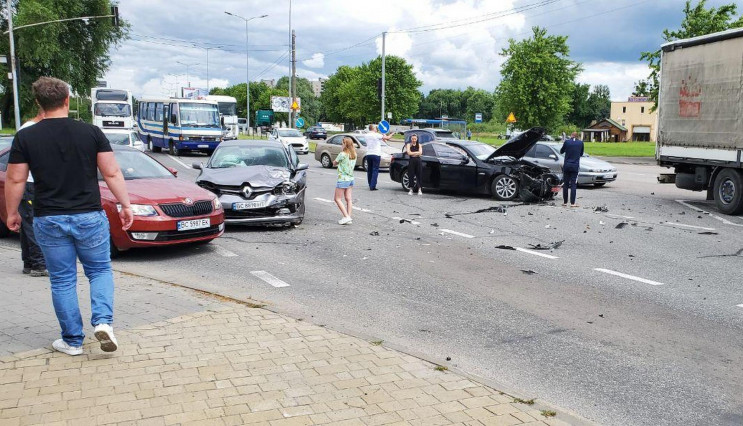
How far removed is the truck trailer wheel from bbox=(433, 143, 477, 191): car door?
17.9 feet

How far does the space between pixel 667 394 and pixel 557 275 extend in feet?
11.9

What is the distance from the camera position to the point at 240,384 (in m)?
4.11

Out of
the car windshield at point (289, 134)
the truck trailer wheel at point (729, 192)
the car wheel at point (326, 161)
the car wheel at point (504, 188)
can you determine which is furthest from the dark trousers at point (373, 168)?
the car windshield at point (289, 134)

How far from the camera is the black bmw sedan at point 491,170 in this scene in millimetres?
15148

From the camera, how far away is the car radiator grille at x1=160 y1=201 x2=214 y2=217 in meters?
8.63

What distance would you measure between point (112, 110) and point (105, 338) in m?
38.1

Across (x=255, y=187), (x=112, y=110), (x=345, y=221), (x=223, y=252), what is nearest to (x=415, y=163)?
(x=345, y=221)

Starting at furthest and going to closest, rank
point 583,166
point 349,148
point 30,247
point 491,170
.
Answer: point 583,166 < point 491,170 < point 349,148 < point 30,247

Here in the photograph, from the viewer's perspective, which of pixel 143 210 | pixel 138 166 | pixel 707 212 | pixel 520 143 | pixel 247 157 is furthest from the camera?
pixel 520 143

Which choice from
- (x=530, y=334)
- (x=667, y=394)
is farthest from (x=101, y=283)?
(x=667, y=394)

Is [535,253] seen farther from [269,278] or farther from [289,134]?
[289,134]

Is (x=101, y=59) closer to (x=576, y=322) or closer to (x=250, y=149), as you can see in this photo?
(x=250, y=149)

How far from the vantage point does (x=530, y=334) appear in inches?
220

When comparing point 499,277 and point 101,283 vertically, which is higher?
point 101,283
